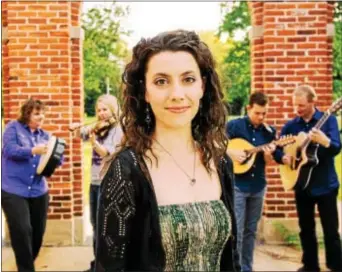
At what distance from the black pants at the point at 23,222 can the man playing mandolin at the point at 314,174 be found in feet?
7.26

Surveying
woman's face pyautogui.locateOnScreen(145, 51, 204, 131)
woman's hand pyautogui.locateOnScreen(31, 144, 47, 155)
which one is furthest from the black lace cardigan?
woman's hand pyautogui.locateOnScreen(31, 144, 47, 155)

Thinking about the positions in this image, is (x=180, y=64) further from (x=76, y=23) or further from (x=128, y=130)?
(x=76, y=23)

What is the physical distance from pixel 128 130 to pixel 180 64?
283 millimetres

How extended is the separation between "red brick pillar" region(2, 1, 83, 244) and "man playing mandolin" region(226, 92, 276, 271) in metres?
2.18

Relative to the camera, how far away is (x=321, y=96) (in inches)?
281

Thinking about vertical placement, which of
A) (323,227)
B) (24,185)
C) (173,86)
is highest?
(173,86)

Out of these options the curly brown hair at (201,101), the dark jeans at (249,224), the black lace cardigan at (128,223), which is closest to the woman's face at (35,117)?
the dark jeans at (249,224)

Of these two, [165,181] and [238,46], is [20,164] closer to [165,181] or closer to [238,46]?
[165,181]

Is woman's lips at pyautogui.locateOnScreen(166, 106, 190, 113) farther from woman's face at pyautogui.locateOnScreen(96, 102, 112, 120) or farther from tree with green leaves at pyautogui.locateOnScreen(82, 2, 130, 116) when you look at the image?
tree with green leaves at pyautogui.locateOnScreen(82, 2, 130, 116)

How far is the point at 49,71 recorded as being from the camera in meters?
7.14

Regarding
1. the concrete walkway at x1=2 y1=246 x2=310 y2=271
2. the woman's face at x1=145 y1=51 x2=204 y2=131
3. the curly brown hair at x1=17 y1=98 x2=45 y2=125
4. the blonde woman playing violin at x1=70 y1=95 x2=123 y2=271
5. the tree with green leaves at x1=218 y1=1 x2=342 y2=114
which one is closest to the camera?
A: the woman's face at x1=145 y1=51 x2=204 y2=131

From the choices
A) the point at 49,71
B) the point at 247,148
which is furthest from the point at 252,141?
the point at 49,71

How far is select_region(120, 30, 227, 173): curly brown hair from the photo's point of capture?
1.84 m

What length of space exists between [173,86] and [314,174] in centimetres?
441
